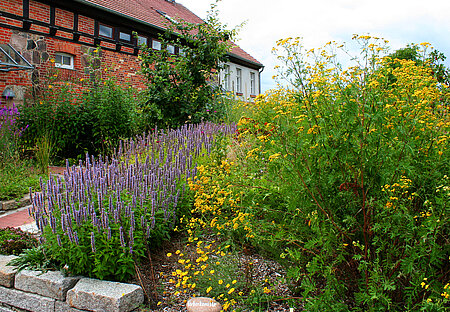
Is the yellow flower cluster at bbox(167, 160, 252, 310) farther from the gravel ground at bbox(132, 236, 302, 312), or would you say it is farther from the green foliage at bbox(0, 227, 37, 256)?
the green foliage at bbox(0, 227, 37, 256)

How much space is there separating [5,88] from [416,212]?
380 inches

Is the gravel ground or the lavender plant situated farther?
the lavender plant

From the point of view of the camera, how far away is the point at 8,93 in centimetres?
915

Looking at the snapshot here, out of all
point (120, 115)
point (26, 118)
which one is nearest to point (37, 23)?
point (26, 118)

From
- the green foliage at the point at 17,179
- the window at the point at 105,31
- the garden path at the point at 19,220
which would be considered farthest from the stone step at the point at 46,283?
the window at the point at 105,31

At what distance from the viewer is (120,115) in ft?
28.6

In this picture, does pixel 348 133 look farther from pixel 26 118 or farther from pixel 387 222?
pixel 26 118

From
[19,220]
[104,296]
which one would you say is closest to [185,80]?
[19,220]

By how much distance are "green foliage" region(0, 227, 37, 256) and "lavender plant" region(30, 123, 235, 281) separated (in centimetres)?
58

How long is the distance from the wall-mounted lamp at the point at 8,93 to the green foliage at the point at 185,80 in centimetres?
343

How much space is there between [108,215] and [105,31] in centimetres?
1055

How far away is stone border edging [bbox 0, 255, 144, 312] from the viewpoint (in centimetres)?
281

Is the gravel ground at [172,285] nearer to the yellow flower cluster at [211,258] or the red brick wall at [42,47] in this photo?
the yellow flower cluster at [211,258]

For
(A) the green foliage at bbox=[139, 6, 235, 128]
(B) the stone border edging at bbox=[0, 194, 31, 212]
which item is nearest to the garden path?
(B) the stone border edging at bbox=[0, 194, 31, 212]
